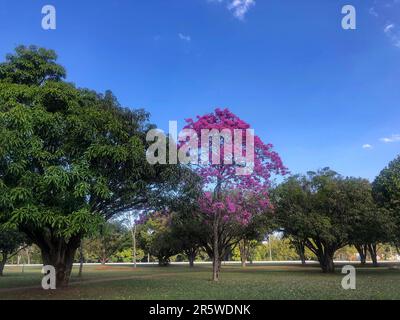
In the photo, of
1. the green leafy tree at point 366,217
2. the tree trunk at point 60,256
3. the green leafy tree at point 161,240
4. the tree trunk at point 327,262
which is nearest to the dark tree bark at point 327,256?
the tree trunk at point 327,262

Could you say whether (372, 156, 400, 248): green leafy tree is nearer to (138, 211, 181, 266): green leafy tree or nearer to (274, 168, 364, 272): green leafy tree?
(274, 168, 364, 272): green leafy tree

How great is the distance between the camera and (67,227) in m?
14.7

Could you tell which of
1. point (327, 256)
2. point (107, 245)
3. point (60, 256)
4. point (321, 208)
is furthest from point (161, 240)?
point (60, 256)

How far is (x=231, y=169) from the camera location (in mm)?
27109

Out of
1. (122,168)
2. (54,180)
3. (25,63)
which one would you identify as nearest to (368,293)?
(122,168)

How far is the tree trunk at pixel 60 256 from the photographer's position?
65.0ft

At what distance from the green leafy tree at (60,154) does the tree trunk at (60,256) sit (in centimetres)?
5

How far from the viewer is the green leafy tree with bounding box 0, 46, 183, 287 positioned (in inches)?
570

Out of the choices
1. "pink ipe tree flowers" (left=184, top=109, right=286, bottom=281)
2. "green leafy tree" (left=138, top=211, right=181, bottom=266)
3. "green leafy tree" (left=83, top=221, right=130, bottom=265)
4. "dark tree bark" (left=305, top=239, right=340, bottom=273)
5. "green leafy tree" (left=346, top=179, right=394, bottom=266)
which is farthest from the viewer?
"green leafy tree" (left=83, top=221, right=130, bottom=265)

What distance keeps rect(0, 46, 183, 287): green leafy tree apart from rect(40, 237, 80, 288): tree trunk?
0.05 m

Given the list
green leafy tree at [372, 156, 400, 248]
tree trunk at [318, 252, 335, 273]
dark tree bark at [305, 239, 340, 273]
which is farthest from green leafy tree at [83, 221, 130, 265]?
green leafy tree at [372, 156, 400, 248]

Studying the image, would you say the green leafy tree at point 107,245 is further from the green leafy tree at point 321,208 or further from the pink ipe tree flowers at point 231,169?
the pink ipe tree flowers at point 231,169

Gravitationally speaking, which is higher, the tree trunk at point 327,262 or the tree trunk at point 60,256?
the tree trunk at point 60,256

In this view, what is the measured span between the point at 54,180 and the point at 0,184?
4.93 ft
